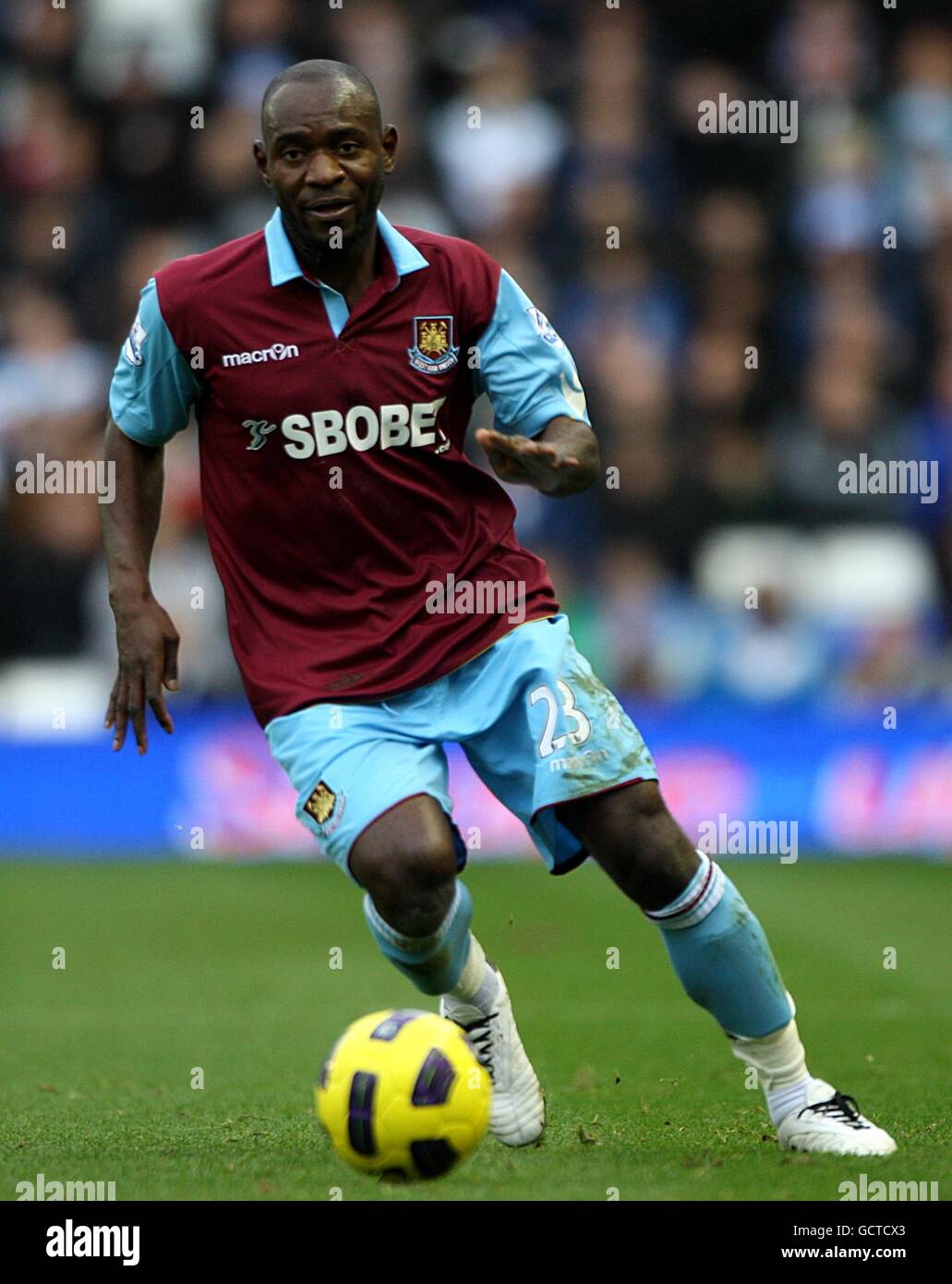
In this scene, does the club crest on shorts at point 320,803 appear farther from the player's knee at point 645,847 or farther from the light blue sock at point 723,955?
the light blue sock at point 723,955

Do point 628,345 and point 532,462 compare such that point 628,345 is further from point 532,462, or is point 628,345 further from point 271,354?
point 532,462

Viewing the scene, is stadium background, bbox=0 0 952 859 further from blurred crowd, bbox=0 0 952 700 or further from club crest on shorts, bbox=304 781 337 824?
club crest on shorts, bbox=304 781 337 824

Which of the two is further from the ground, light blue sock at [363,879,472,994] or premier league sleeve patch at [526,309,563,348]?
premier league sleeve patch at [526,309,563,348]

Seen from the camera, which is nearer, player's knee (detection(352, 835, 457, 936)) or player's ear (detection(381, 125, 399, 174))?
player's knee (detection(352, 835, 457, 936))

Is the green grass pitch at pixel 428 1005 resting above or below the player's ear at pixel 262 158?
below

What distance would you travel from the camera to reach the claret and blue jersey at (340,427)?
5.62 meters

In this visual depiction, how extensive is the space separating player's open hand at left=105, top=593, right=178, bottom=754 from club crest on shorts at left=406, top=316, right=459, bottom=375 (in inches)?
38.0

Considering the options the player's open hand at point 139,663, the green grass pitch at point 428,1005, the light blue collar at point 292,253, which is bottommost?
the green grass pitch at point 428,1005

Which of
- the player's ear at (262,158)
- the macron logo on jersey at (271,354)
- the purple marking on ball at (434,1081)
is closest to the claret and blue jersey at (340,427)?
the macron logo on jersey at (271,354)

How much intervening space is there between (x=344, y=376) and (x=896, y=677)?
8827mm

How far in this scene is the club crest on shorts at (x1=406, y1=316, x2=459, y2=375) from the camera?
5.67 metres

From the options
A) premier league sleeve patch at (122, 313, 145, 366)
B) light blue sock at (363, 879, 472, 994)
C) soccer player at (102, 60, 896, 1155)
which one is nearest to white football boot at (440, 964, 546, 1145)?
soccer player at (102, 60, 896, 1155)

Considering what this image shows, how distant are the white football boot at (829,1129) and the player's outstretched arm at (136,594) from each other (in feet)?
6.49
